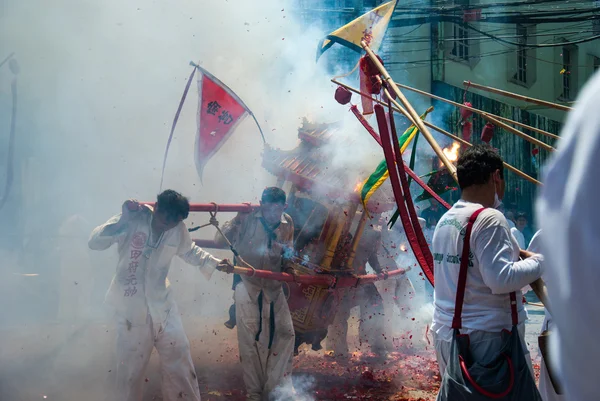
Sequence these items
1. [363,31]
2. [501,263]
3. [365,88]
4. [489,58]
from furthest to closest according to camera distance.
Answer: [489,58] < [363,31] < [365,88] < [501,263]

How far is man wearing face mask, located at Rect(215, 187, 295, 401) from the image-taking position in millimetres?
5430

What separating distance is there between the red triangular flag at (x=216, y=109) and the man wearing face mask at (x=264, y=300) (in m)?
1.81

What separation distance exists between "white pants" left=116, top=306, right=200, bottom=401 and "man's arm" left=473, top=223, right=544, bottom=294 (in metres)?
3.06

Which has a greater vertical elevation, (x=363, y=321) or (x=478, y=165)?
(x=478, y=165)

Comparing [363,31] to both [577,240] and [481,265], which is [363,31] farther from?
[577,240]

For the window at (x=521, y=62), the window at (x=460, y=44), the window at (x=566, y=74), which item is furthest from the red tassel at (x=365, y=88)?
the window at (x=566, y=74)

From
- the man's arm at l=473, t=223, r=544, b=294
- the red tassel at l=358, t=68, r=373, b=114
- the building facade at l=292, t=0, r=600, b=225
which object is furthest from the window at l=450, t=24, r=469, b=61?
the man's arm at l=473, t=223, r=544, b=294

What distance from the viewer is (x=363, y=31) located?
17.3 feet

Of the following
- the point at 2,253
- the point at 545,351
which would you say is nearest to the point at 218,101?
the point at 2,253

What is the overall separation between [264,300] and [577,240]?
15.9 feet

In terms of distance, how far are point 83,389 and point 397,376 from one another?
3147 millimetres

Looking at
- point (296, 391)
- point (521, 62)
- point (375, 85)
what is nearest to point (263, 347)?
point (296, 391)

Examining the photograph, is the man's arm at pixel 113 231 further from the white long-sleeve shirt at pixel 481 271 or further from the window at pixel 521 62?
the window at pixel 521 62

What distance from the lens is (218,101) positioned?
722 centimetres
